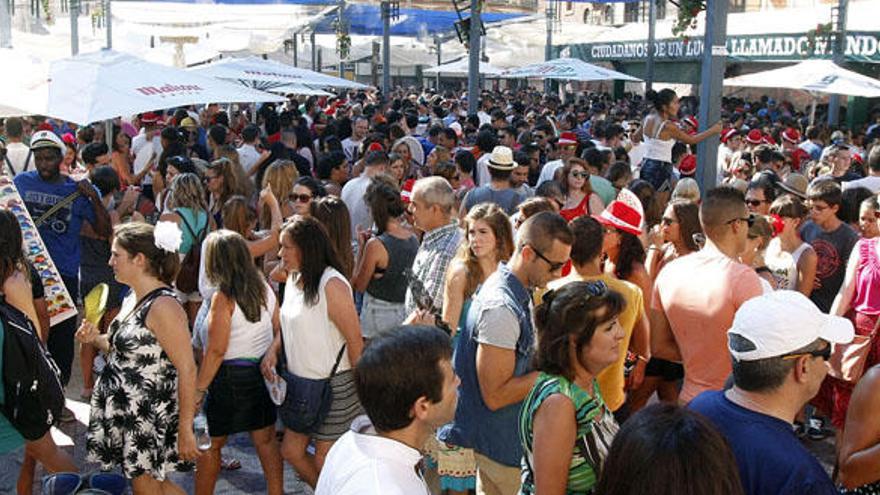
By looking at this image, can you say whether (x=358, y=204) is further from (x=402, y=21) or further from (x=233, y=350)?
(x=402, y=21)

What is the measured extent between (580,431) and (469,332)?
108 cm

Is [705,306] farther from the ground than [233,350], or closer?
farther from the ground

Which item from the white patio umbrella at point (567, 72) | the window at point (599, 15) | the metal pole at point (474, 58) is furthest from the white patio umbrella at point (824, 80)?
the window at point (599, 15)

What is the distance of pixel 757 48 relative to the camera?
22250 millimetres

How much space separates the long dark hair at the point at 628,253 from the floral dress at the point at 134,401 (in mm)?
2198

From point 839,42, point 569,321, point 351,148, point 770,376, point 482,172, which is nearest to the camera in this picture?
point 770,376

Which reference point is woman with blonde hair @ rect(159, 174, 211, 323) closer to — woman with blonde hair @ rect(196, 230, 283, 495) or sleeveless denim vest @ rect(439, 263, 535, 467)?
woman with blonde hair @ rect(196, 230, 283, 495)

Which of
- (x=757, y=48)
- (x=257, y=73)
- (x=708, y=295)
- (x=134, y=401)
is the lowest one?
(x=134, y=401)

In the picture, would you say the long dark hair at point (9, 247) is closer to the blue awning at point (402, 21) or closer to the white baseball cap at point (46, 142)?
the white baseball cap at point (46, 142)

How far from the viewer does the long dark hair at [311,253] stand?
4.59 metres

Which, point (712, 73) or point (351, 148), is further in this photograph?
point (351, 148)

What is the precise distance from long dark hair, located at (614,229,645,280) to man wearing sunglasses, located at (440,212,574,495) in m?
0.98

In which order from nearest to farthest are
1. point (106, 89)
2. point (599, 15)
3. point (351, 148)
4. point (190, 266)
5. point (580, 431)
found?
point (580, 431) < point (190, 266) < point (106, 89) < point (351, 148) < point (599, 15)

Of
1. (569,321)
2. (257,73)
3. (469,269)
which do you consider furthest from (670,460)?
(257,73)
